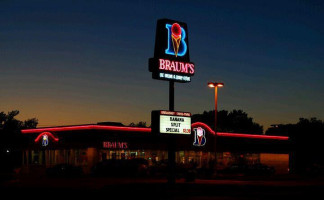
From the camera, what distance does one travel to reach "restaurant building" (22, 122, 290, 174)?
5362cm

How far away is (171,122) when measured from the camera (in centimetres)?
3297

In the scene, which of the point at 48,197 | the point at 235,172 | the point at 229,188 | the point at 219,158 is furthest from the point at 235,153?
the point at 48,197

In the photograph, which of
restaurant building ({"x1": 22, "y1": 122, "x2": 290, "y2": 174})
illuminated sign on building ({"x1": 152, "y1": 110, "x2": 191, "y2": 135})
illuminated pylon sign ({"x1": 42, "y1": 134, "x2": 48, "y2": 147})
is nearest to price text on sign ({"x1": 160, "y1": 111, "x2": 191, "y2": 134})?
illuminated sign on building ({"x1": 152, "y1": 110, "x2": 191, "y2": 135})

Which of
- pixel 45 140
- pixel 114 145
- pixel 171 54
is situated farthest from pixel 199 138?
pixel 171 54

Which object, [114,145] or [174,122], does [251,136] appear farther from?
[174,122]

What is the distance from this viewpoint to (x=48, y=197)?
1092 inches

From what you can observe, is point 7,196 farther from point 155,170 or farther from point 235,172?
point 235,172

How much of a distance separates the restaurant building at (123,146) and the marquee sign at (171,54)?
1763 cm

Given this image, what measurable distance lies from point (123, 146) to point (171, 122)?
72.7ft

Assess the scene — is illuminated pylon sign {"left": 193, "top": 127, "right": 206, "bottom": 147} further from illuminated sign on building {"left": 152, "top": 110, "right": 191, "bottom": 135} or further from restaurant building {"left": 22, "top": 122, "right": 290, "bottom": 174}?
illuminated sign on building {"left": 152, "top": 110, "right": 191, "bottom": 135}

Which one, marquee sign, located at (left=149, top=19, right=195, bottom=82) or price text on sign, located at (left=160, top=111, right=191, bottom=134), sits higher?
marquee sign, located at (left=149, top=19, right=195, bottom=82)

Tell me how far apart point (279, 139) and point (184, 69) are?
41.8 m

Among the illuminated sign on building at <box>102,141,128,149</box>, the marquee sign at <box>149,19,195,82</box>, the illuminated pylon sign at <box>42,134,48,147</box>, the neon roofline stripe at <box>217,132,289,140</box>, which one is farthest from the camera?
the neon roofline stripe at <box>217,132,289,140</box>

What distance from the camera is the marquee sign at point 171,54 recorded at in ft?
105
